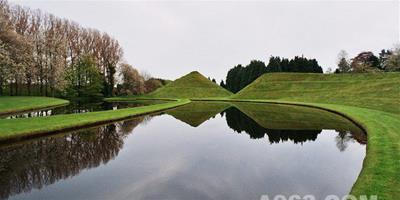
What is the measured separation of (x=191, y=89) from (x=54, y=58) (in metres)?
57.0

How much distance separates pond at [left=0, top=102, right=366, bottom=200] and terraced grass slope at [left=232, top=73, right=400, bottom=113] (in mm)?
30696

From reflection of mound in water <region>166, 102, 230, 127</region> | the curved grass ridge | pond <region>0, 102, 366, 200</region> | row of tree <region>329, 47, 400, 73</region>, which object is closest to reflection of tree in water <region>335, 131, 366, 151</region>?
pond <region>0, 102, 366, 200</region>

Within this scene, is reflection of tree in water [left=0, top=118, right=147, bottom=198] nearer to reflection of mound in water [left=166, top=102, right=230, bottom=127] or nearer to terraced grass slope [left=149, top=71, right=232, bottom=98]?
reflection of mound in water [left=166, top=102, right=230, bottom=127]

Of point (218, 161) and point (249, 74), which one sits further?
point (249, 74)

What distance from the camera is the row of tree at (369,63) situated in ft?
230

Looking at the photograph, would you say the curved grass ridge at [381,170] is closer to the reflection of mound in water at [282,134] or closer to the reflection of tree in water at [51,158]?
the reflection of mound in water at [282,134]

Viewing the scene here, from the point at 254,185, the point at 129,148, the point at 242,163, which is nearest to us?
the point at 254,185

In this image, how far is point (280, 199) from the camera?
794cm

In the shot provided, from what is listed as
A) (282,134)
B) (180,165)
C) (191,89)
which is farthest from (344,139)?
(191,89)

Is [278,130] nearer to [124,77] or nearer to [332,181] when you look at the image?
[332,181]

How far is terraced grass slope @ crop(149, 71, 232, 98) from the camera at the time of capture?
327 ft

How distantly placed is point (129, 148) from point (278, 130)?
1084 cm

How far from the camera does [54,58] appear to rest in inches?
2226

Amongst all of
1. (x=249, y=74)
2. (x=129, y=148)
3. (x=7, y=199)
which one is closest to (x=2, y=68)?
(x=129, y=148)
